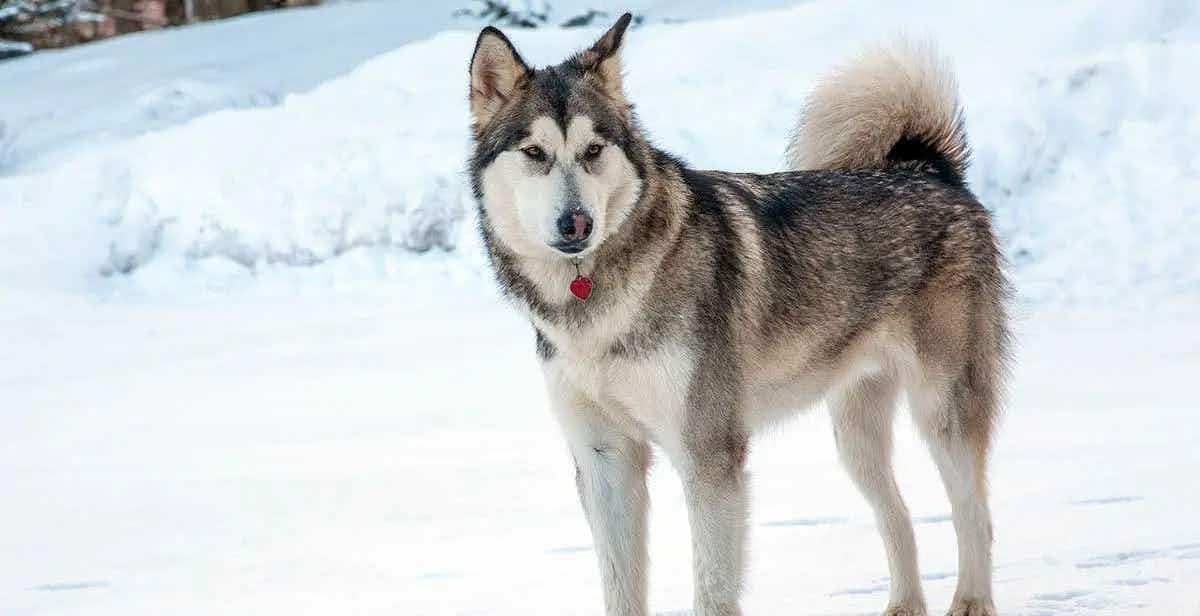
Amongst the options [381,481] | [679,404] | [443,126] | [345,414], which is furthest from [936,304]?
[443,126]

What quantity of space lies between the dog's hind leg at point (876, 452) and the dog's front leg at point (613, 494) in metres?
0.96

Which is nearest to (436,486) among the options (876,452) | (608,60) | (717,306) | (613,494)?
(876,452)

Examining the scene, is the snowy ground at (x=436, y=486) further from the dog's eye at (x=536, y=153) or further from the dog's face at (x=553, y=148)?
the dog's eye at (x=536, y=153)

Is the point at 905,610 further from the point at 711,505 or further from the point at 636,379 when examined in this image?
the point at 636,379

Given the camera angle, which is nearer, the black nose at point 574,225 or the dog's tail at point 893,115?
the black nose at point 574,225

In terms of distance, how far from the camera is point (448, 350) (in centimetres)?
955

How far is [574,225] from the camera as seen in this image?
397 cm

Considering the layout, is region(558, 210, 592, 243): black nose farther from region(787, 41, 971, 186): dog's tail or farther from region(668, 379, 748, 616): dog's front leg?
region(787, 41, 971, 186): dog's tail

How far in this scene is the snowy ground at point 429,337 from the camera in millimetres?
5594

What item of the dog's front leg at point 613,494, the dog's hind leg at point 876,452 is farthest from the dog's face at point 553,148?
the dog's hind leg at point 876,452

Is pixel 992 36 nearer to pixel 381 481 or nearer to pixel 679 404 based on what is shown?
pixel 381 481

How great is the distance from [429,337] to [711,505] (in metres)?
5.86

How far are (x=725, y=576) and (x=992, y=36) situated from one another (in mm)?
9117

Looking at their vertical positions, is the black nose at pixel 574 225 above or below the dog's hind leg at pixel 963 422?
above
